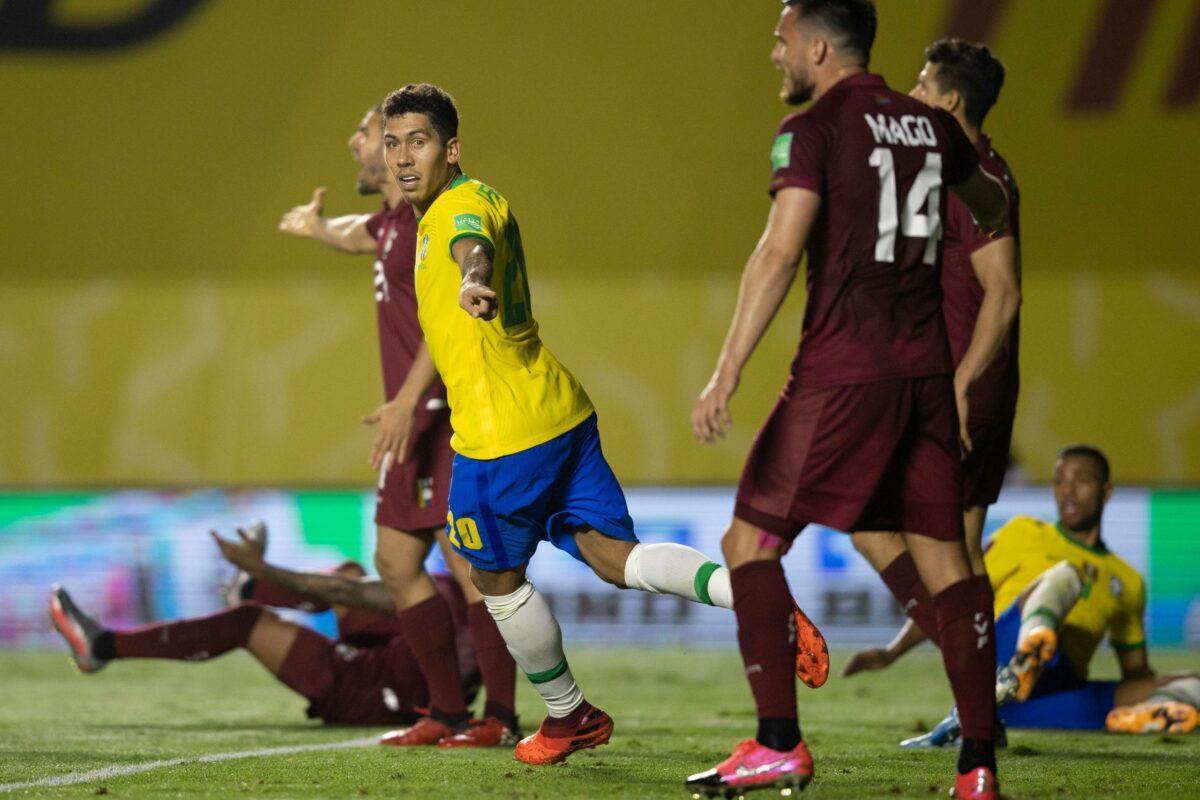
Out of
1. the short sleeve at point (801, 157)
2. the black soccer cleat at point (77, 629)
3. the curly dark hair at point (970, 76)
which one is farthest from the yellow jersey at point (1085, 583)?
the black soccer cleat at point (77, 629)

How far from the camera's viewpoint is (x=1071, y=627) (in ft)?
18.5

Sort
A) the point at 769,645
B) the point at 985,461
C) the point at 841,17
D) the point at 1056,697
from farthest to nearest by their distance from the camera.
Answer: the point at 1056,697 < the point at 985,461 < the point at 841,17 < the point at 769,645

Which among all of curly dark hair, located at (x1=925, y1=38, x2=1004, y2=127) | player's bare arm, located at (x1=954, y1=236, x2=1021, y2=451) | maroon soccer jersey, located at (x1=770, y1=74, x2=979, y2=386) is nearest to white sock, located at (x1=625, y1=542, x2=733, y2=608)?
maroon soccer jersey, located at (x1=770, y1=74, x2=979, y2=386)

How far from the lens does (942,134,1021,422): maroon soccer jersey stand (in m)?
4.41

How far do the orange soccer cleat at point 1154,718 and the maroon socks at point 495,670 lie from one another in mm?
2055

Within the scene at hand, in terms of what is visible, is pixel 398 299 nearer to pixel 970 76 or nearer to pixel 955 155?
pixel 970 76

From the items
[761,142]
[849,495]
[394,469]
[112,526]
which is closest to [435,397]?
[394,469]

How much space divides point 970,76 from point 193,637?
→ 3214 millimetres

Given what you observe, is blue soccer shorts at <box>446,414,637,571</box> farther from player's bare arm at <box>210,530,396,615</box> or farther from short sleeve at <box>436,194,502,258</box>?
player's bare arm at <box>210,530,396,615</box>

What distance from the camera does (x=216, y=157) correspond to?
1157 centimetres

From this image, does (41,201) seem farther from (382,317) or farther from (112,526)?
(382,317)

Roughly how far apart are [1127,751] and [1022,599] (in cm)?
94

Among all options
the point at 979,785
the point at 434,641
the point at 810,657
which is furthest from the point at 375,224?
the point at 979,785

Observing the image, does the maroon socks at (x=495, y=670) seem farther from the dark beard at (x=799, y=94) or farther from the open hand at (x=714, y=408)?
the dark beard at (x=799, y=94)
